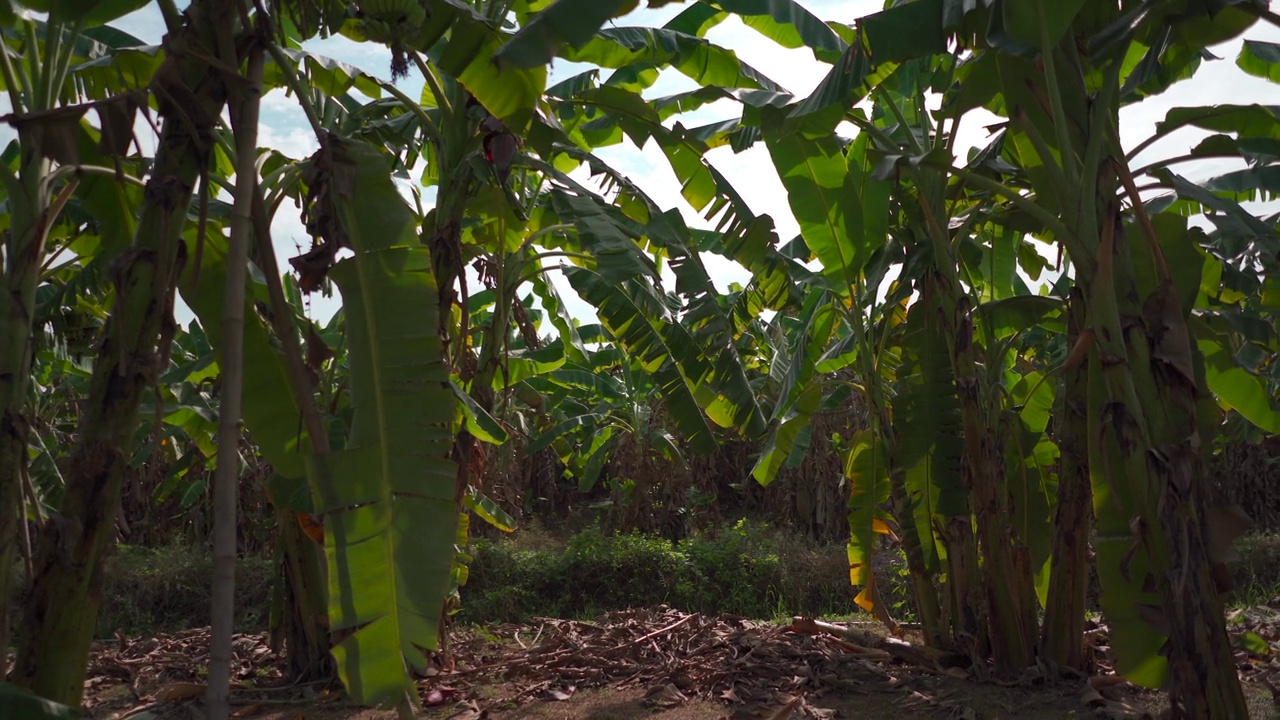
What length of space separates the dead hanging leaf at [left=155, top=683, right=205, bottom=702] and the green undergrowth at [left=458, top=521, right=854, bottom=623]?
412 centimetres

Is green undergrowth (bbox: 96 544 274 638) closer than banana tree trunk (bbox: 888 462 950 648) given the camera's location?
No

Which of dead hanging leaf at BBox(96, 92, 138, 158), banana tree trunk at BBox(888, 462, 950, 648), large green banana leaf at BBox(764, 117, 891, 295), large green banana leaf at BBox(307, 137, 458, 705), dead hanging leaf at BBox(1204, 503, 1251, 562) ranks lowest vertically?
banana tree trunk at BBox(888, 462, 950, 648)

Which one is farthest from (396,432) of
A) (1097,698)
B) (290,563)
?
(1097,698)

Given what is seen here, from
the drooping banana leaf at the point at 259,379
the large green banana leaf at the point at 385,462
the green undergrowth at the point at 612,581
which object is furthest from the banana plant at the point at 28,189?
the green undergrowth at the point at 612,581

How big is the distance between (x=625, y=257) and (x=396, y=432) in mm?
1780

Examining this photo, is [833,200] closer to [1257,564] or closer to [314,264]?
[314,264]

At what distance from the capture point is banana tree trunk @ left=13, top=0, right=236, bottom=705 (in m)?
2.12

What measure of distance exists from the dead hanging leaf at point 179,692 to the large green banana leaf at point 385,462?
3071 mm

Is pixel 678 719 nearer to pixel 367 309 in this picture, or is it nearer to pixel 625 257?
pixel 625 257

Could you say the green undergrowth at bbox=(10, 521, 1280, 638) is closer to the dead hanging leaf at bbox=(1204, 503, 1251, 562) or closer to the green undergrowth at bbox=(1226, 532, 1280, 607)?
the green undergrowth at bbox=(1226, 532, 1280, 607)

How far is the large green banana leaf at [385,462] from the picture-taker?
83.2 inches

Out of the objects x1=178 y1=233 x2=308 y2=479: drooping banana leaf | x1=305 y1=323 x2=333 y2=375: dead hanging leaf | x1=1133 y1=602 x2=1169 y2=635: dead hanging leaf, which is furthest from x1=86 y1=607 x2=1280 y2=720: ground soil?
x1=305 y1=323 x2=333 y2=375: dead hanging leaf

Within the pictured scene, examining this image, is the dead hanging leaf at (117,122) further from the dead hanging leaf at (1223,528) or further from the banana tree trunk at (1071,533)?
the banana tree trunk at (1071,533)

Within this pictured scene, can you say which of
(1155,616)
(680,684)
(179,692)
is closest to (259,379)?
(179,692)
